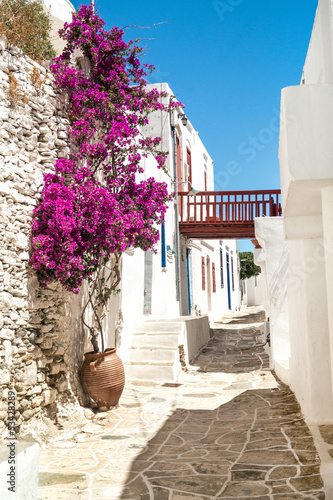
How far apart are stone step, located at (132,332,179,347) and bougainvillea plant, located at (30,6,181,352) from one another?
1873mm

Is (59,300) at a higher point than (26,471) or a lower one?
higher

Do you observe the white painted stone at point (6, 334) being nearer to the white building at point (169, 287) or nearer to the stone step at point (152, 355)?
the white building at point (169, 287)

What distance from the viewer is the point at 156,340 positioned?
28.5 ft

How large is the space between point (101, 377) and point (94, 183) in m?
2.52

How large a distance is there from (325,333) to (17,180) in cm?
393

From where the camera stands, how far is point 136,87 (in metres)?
6.79

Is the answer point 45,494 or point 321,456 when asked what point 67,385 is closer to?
point 45,494

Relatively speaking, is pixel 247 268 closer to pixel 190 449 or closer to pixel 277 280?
pixel 277 280

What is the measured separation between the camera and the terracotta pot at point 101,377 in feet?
19.4

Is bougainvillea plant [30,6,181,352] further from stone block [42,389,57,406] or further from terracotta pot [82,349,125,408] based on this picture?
stone block [42,389,57,406]

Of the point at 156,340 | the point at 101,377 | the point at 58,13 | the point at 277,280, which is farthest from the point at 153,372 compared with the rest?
the point at 58,13

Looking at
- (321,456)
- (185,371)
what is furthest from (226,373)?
(321,456)

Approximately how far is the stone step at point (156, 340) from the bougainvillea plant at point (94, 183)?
1.87 m

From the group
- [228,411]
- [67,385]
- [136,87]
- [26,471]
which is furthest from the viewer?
[136,87]
